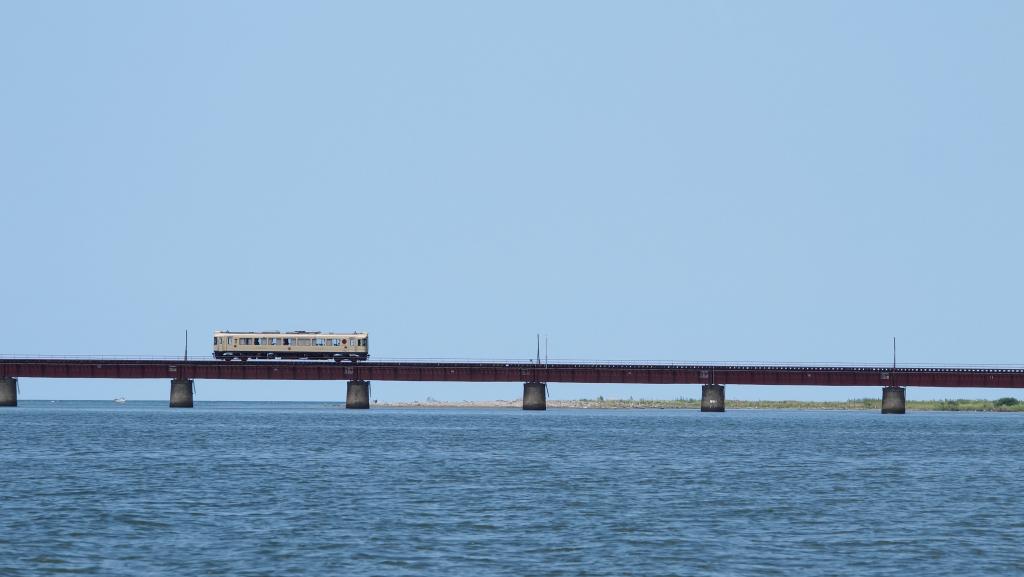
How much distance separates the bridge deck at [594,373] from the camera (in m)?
141

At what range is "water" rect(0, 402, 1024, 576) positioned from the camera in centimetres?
2934

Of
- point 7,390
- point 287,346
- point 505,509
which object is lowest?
point 7,390

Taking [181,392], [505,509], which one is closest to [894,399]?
[181,392]

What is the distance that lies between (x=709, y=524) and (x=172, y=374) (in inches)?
4503

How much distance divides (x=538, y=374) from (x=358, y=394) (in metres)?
18.8

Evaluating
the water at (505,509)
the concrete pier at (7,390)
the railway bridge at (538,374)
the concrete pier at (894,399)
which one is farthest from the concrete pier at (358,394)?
the water at (505,509)

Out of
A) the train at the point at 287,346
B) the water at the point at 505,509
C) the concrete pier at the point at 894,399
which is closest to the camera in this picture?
the water at the point at 505,509

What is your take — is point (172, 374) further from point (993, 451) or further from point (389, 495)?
point (389, 495)

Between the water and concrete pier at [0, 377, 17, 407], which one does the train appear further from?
the water

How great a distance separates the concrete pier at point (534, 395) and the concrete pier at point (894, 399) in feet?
115

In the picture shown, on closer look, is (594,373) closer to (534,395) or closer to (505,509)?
(534,395)

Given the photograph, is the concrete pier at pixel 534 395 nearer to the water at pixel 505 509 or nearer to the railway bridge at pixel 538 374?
the railway bridge at pixel 538 374

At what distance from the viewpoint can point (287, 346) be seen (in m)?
138

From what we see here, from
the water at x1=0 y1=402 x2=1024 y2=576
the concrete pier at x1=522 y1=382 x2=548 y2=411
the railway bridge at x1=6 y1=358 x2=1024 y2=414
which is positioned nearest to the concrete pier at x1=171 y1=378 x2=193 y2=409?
the railway bridge at x1=6 y1=358 x2=1024 y2=414
